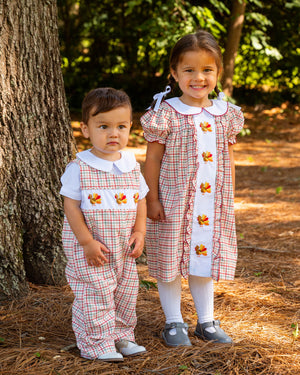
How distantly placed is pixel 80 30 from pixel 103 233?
9.06m

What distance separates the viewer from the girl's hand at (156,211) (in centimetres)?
251

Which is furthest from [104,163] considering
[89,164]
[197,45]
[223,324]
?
[223,324]

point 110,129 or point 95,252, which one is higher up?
point 110,129

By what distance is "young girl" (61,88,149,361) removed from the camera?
7.29 feet

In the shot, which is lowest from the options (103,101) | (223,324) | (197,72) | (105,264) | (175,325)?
(223,324)

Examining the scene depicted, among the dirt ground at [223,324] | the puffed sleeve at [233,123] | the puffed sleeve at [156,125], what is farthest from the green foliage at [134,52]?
the puffed sleeve at [156,125]

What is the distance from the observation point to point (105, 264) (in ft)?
7.50

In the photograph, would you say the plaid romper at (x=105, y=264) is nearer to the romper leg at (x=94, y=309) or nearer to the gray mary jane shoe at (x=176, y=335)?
the romper leg at (x=94, y=309)

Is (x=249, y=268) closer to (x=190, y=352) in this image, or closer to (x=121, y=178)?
(x=190, y=352)

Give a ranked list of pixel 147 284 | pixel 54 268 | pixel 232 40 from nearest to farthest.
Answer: pixel 54 268 < pixel 147 284 < pixel 232 40

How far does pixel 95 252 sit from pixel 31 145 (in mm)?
1062

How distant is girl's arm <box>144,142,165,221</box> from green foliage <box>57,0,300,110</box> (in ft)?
24.8

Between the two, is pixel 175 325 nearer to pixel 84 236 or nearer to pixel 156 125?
pixel 84 236

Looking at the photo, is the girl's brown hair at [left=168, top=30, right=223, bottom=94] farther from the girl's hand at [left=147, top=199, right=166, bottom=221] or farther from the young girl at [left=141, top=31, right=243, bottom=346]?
the girl's hand at [left=147, top=199, right=166, bottom=221]
